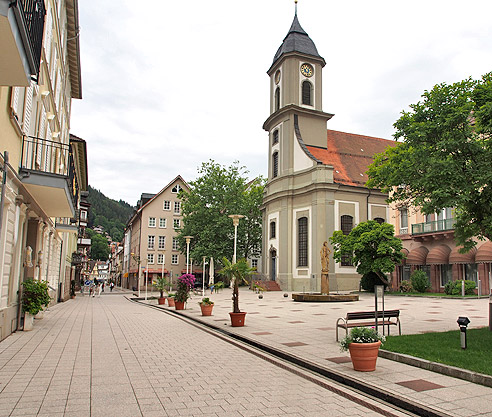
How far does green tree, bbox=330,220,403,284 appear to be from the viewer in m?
32.5

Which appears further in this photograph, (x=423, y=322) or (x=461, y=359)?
(x=423, y=322)

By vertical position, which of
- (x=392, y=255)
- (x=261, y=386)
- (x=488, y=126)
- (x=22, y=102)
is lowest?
(x=261, y=386)

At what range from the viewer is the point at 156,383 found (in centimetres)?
721

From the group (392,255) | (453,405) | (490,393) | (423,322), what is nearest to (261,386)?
(453,405)

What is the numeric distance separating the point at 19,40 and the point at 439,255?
33915 mm

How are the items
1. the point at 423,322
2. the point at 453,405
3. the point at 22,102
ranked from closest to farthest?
1. the point at 453,405
2. the point at 22,102
3. the point at 423,322

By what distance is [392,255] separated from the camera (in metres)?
32.6

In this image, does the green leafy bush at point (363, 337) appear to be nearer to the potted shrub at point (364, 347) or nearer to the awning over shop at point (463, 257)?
the potted shrub at point (364, 347)

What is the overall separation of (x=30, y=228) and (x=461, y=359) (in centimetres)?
1482

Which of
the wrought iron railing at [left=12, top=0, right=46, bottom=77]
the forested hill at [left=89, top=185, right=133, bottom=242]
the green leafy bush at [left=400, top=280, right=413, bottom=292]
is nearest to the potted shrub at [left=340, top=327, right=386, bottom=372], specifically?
the wrought iron railing at [left=12, top=0, right=46, bottom=77]

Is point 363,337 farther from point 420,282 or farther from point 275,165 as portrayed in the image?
point 275,165

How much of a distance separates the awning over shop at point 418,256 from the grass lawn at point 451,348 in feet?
83.9

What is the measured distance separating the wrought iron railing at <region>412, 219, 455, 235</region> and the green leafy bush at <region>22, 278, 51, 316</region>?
2910 cm

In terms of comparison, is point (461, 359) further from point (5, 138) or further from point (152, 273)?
point (152, 273)
